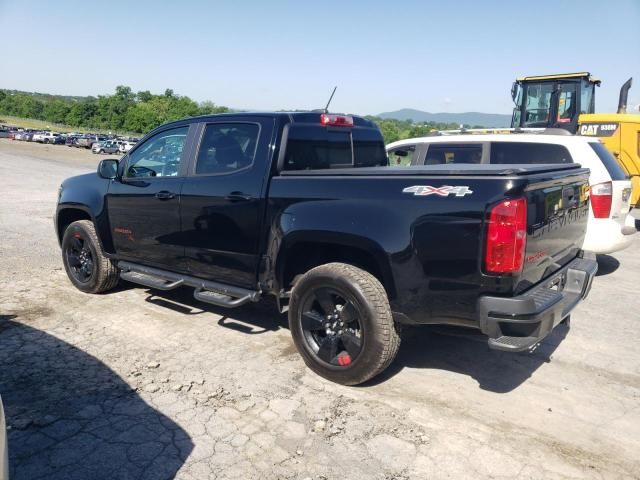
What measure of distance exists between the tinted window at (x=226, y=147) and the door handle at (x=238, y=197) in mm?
248

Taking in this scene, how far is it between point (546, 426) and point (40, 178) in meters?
20.2

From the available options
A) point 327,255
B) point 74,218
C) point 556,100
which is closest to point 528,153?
point 327,255

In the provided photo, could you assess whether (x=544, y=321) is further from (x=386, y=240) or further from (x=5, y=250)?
(x=5, y=250)

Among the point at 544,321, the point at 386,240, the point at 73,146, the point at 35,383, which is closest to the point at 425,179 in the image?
the point at 386,240

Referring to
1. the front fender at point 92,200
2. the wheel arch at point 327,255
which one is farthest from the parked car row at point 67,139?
the wheel arch at point 327,255

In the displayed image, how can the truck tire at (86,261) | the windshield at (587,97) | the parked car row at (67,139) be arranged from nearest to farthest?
1. the truck tire at (86,261)
2. the windshield at (587,97)
3. the parked car row at (67,139)

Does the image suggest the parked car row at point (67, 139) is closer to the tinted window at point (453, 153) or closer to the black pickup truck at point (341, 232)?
the tinted window at point (453, 153)

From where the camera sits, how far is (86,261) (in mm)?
5973

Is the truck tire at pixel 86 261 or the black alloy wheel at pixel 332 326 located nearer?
the black alloy wheel at pixel 332 326

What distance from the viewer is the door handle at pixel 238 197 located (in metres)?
4.26

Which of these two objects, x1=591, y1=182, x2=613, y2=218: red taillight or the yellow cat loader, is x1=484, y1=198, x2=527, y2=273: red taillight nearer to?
x1=591, y1=182, x2=613, y2=218: red taillight

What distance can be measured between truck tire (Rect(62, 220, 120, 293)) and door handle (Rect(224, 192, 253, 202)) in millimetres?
2169

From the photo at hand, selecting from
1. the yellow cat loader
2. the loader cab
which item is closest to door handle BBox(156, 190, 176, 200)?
the yellow cat loader

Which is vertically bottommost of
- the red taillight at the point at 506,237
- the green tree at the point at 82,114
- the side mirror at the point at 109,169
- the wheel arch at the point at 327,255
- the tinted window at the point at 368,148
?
the wheel arch at the point at 327,255
